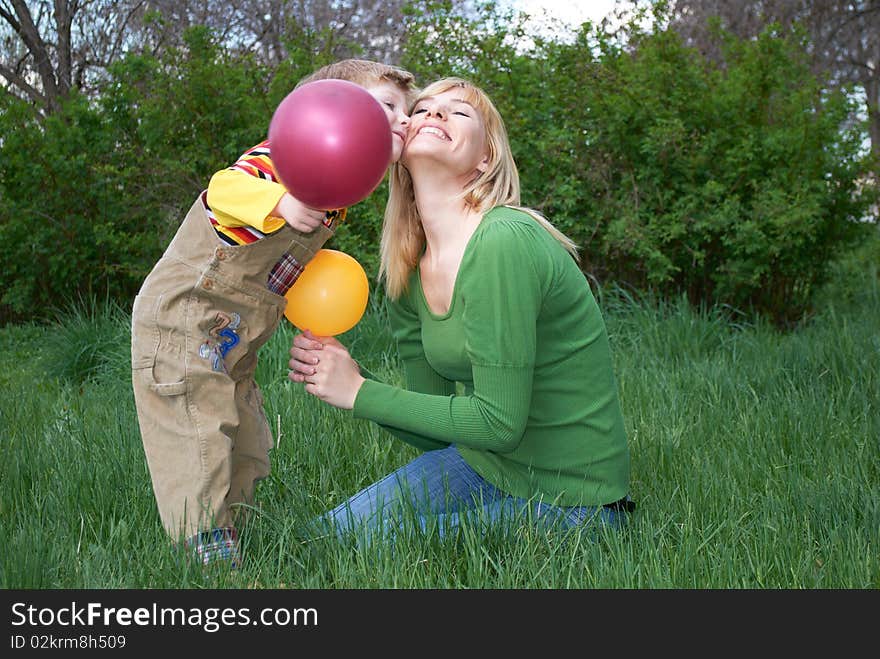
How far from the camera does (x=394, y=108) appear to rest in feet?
9.66

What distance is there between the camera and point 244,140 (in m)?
6.70

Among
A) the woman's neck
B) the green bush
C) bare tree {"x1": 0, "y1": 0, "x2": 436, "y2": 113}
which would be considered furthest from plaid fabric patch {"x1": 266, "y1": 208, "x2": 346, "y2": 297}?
bare tree {"x1": 0, "y1": 0, "x2": 436, "y2": 113}

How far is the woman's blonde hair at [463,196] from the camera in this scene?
266 cm

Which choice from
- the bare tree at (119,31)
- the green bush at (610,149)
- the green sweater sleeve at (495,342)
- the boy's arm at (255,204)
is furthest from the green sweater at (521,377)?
the bare tree at (119,31)

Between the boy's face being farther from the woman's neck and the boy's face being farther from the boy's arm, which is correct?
the boy's arm

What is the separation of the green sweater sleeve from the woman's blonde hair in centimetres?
20

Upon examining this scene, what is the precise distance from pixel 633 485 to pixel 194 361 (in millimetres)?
1506

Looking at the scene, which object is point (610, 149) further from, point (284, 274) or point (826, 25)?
point (826, 25)

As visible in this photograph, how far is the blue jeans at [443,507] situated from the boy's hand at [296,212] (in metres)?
0.77

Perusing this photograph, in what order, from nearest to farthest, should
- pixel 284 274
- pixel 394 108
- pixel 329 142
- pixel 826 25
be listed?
1. pixel 329 142
2. pixel 284 274
3. pixel 394 108
4. pixel 826 25

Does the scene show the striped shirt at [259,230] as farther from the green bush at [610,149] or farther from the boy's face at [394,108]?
the green bush at [610,149]

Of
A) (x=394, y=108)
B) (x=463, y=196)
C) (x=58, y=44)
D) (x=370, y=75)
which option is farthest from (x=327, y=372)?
(x=58, y=44)
